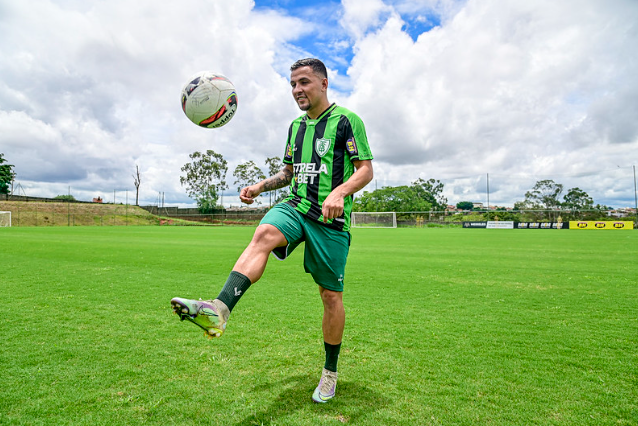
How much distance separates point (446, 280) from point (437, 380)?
511 cm

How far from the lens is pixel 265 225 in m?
2.55

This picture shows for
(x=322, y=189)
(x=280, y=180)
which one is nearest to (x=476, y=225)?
(x=280, y=180)

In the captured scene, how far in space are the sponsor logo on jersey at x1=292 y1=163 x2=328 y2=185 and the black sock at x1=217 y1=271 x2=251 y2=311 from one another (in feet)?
3.09

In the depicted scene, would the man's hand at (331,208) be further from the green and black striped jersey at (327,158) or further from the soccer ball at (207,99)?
the soccer ball at (207,99)

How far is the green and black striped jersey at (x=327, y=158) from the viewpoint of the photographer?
284cm

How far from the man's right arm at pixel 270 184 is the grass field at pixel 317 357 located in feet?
4.69

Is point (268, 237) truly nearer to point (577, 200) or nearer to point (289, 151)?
point (289, 151)

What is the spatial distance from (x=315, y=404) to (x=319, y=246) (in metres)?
1.07

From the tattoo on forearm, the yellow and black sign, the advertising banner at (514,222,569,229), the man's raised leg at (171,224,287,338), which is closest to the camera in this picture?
the man's raised leg at (171,224,287,338)

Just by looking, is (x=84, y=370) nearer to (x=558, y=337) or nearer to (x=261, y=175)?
(x=558, y=337)

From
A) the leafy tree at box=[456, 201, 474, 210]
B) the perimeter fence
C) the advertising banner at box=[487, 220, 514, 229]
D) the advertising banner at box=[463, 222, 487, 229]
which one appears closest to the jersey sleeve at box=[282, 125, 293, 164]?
the perimeter fence

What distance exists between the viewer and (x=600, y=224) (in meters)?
41.8

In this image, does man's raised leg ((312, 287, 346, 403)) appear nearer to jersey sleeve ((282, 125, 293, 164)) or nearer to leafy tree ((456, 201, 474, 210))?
jersey sleeve ((282, 125, 293, 164))

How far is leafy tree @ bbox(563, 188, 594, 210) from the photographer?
4606 cm
